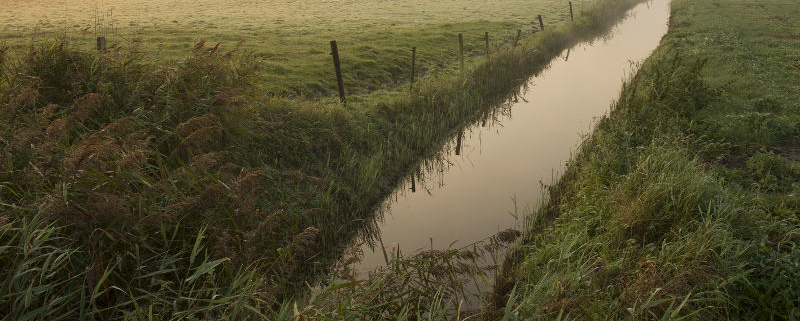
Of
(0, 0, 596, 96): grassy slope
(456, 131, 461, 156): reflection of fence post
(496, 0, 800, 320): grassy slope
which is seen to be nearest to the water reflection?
(456, 131, 461, 156): reflection of fence post

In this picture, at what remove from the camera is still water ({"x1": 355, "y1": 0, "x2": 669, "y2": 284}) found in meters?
6.84

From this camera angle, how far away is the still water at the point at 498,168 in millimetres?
6844

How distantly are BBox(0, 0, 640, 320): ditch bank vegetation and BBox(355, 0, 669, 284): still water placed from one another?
0.54m

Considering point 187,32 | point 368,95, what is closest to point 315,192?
point 368,95

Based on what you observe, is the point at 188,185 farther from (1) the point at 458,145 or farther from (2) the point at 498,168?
(1) the point at 458,145

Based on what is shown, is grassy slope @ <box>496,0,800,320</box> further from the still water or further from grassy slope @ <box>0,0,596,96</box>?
grassy slope @ <box>0,0,596,96</box>

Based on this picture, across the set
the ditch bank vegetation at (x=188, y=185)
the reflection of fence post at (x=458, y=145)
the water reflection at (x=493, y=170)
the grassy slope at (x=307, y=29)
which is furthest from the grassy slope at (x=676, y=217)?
the grassy slope at (x=307, y=29)

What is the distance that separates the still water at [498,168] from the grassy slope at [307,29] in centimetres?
347

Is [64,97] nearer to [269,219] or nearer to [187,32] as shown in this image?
[269,219]

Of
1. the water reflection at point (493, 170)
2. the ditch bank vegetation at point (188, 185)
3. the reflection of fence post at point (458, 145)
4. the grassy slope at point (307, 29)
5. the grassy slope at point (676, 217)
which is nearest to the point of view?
the ditch bank vegetation at point (188, 185)

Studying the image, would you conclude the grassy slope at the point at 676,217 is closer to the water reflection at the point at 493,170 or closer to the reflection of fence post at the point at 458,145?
the water reflection at the point at 493,170

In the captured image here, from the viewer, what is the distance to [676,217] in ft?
16.6

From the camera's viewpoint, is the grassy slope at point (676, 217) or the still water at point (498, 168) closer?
the grassy slope at point (676, 217)

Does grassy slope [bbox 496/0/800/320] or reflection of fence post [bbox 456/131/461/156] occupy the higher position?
grassy slope [bbox 496/0/800/320]
